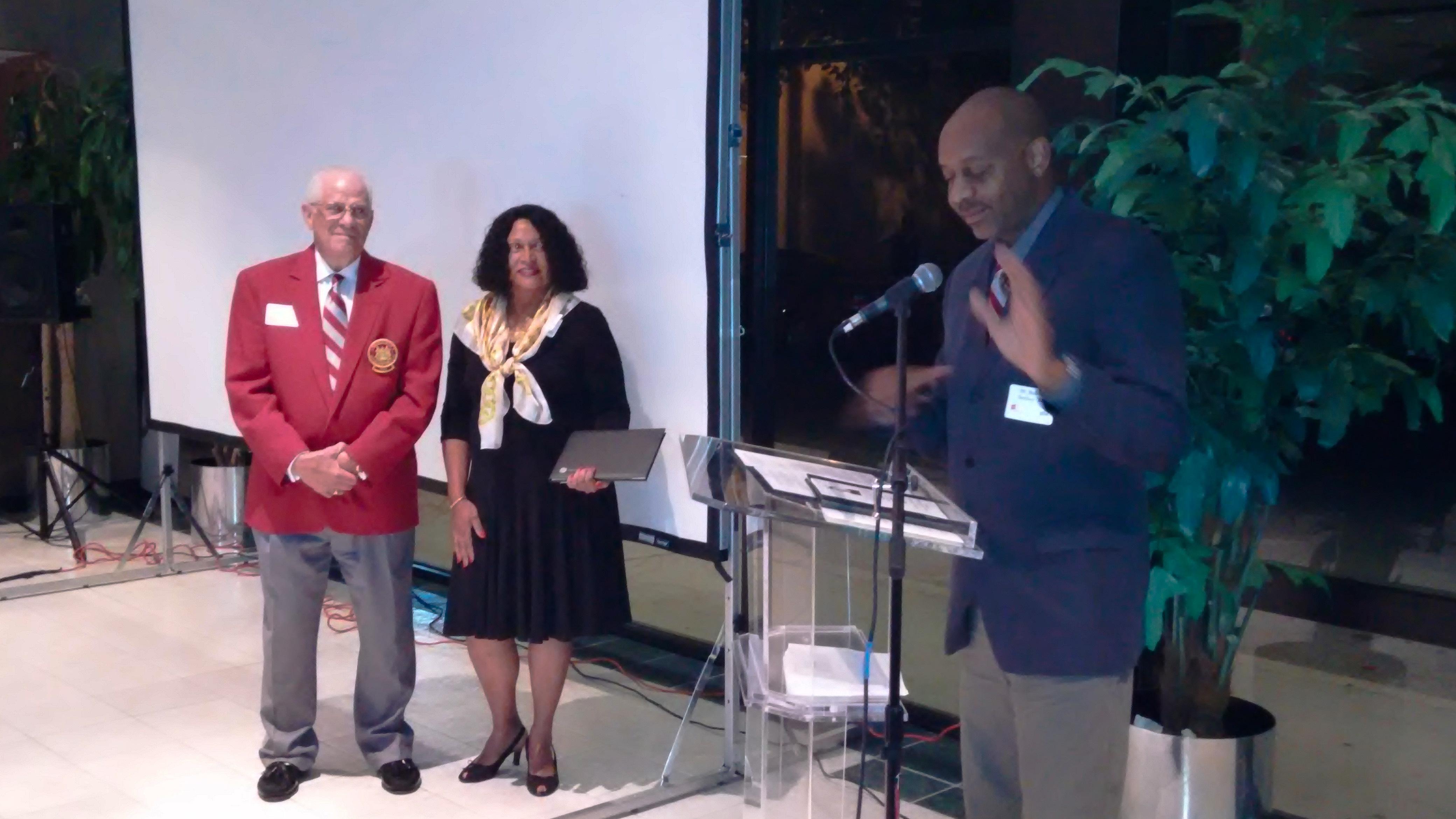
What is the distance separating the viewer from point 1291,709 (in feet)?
12.1

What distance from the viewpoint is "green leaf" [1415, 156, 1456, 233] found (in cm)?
224

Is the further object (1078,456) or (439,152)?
(439,152)

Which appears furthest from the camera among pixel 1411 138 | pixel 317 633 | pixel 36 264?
pixel 36 264

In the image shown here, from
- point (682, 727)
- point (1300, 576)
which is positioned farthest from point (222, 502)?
point (1300, 576)

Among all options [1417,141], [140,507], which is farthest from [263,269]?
[140,507]

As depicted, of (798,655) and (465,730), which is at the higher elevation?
(798,655)

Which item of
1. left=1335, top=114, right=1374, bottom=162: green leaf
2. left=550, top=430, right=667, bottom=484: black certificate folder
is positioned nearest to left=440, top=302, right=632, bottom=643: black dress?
left=550, top=430, right=667, bottom=484: black certificate folder

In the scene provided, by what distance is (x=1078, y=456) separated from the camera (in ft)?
6.16

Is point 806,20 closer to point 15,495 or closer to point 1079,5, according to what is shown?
point 1079,5

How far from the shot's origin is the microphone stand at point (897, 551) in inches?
75.2

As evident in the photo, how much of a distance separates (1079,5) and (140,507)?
567 cm

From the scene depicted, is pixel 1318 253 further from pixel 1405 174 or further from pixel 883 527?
pixel 883 527

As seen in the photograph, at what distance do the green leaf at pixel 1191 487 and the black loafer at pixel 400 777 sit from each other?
2.04 metres

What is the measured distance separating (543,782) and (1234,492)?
1.86 meters
